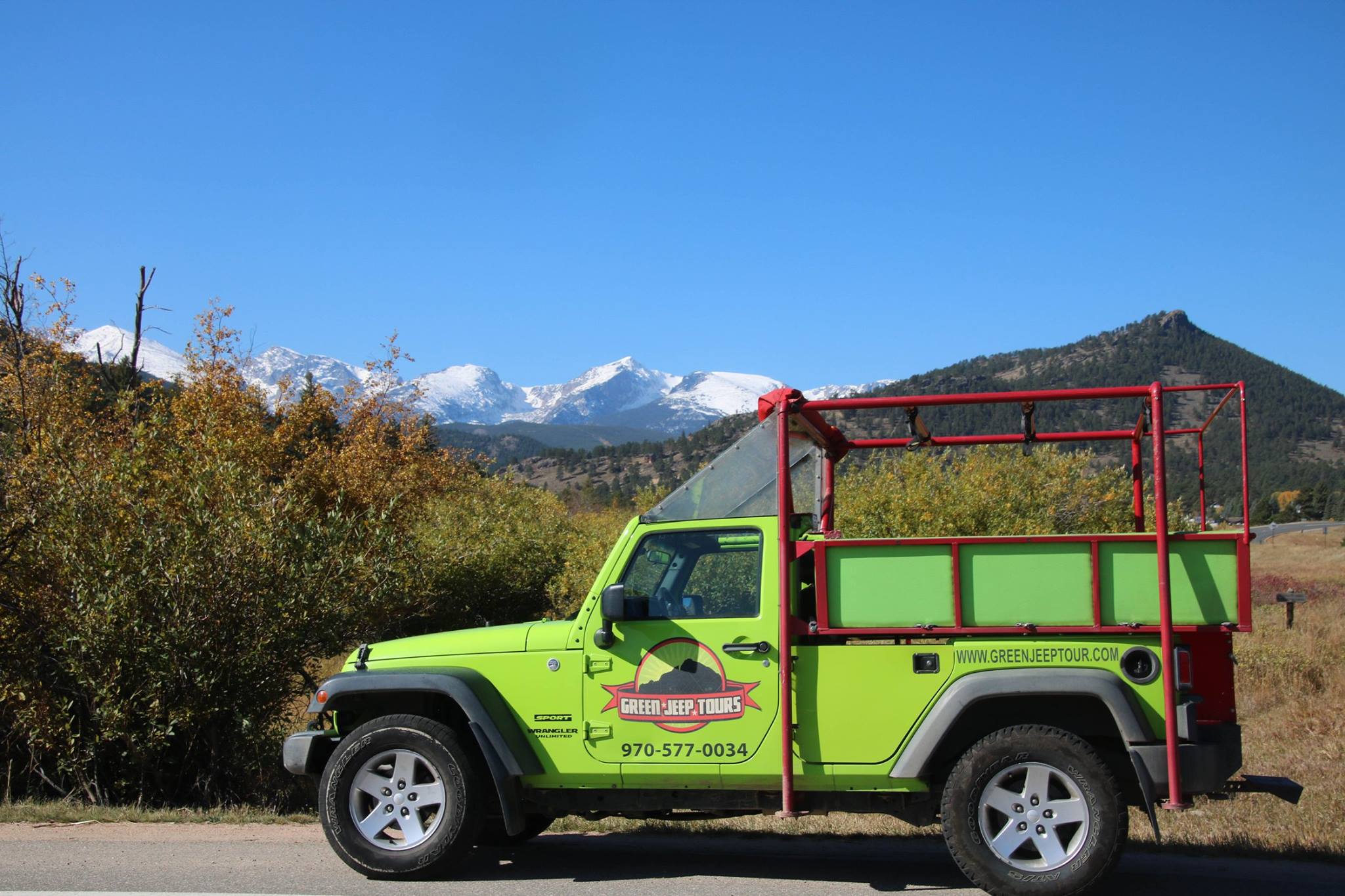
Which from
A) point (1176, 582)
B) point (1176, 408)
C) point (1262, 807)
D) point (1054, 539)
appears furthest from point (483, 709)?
point (1176, 408)

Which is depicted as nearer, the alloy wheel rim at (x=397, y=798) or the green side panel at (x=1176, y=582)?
the green side panel at (x=1176, y=582)

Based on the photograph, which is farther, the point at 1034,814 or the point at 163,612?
the point at 163,612

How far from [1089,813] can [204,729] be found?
24.8 ft

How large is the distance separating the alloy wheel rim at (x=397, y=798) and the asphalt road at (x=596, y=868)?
0.90 feet

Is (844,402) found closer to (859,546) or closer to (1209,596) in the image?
(859,546)

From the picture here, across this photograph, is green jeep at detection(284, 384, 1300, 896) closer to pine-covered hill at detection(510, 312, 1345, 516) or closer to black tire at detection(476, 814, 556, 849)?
black tire at detection(476, 814, 556, 849)

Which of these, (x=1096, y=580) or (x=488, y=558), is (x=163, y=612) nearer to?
(x=1096, y=580)

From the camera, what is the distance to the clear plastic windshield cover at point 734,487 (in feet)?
20.7

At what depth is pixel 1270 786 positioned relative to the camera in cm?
569

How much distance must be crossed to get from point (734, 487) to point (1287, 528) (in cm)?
9017

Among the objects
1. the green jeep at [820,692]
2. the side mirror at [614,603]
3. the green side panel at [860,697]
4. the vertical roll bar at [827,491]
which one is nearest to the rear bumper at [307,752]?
the green jeep at [820,692]

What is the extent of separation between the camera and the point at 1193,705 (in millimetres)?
5523

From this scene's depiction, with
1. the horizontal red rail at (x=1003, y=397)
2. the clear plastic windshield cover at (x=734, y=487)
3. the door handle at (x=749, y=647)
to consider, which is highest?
the horizontal red rail at (x=1003, y=397)

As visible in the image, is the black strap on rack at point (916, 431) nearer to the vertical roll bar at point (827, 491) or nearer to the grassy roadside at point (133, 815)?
the vertical roll bar at point (827, 491)
